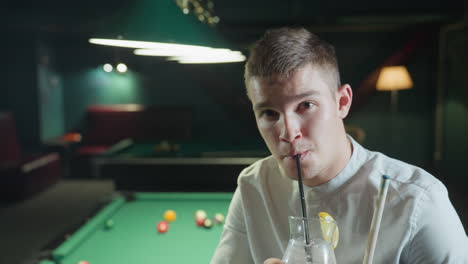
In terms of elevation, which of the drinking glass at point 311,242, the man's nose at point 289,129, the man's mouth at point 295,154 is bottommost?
the drinking glass at point 311,242

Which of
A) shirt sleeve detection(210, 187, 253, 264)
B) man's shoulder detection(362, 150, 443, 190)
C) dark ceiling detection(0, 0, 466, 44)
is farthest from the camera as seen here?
dark ceiling detection(0, 0, 466, 44)

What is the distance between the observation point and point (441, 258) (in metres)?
1.18

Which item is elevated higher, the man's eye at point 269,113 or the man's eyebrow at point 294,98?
the man's eyebrow at point 294,98

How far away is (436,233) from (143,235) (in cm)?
152

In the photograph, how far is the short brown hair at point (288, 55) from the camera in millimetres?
1229

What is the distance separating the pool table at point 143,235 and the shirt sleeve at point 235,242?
0.40 meters

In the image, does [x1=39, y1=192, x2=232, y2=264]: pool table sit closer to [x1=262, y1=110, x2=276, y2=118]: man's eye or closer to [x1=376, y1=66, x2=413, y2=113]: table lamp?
[x1=262, y1=110, x2=276, y2=118]: man's eye

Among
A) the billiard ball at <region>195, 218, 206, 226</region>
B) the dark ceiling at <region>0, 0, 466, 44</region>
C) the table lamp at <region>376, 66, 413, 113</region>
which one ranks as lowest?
the billiard ball at <region>195, 218, 206, 226</region>

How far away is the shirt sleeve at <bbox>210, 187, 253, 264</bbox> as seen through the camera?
59.9 inches

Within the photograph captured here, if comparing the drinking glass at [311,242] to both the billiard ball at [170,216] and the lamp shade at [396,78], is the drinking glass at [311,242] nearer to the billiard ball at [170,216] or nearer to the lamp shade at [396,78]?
the billiard ball at [170,216]

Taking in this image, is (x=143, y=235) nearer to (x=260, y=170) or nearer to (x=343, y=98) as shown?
(x=260, y=170)

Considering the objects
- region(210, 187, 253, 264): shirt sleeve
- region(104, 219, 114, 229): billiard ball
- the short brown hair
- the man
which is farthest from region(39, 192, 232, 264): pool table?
the short brown hair

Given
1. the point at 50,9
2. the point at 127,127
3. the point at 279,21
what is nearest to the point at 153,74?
the point at 127,127

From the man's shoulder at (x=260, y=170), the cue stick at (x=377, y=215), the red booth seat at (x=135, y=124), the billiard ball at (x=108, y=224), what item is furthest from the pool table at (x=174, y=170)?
the red booth seat at (x=135, y=124)
